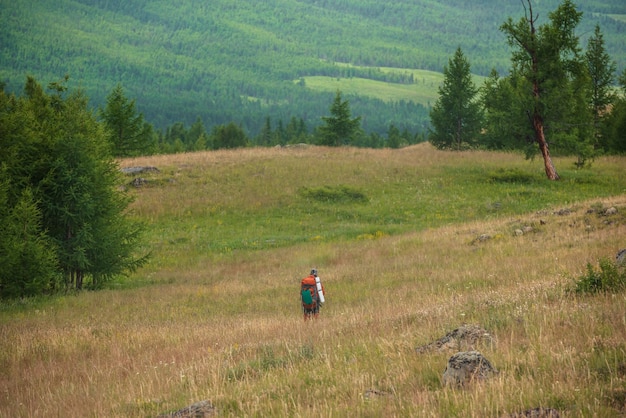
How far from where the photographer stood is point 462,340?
267 inches

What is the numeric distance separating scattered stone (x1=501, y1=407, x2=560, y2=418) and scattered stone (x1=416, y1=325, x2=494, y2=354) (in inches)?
82.5

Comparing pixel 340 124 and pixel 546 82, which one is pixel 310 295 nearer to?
pixel 546 82

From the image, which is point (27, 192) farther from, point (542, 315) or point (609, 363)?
point (609, 363)

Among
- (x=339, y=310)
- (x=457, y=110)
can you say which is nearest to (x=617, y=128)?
(x=457, y=110)

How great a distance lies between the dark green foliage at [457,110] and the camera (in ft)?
173

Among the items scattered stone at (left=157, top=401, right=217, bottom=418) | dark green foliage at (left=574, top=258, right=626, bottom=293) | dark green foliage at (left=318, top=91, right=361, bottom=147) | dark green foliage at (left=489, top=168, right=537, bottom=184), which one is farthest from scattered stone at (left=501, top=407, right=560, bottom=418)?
dark green foliage at (left=318, top=91, right=361, bottom=147)

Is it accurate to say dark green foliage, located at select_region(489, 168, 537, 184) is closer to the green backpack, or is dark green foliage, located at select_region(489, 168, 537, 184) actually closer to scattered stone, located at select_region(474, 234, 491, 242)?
scattered stone, located at select_region(474, 234, 491, 242)

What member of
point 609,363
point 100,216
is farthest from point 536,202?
point 609,363

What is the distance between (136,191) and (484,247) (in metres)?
24.4

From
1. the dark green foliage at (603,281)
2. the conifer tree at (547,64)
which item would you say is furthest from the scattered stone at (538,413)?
the conifer tree at (547,64)

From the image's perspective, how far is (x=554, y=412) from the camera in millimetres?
4164

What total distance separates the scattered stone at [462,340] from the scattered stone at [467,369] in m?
0.93

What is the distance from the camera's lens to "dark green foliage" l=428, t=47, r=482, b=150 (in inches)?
2079

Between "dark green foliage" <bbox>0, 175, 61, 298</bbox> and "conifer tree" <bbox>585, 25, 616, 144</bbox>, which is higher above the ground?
"conifer tree" <bbox>585, 25, 616, 144</bbox>
